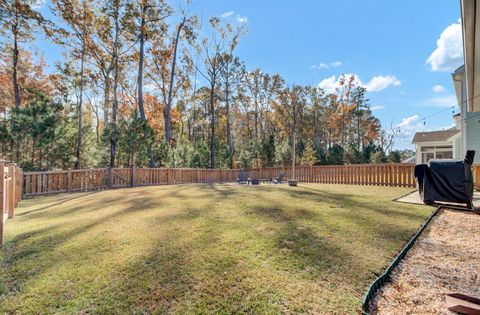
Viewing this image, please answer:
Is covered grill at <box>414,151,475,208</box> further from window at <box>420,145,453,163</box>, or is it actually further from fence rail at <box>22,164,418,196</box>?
window at <box>420,145,453,163</box>

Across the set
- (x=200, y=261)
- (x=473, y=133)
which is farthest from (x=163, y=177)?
(x=473, y=133)

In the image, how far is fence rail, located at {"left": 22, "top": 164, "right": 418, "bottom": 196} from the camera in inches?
396

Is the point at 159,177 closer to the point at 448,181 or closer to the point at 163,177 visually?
the point at 163,177

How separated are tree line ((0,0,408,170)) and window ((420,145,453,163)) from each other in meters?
5.08

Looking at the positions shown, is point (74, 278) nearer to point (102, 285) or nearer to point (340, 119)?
point (102, 285)

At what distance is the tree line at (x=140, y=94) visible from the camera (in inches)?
489

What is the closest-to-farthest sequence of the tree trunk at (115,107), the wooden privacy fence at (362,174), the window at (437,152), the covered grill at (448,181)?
the covered grill at (448,181)
the wooden privacy fence at (362,174)
the tree trunk at (115,107)
the window at (437,152)

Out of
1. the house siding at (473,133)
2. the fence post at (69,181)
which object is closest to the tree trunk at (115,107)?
the fence post at (69,181)

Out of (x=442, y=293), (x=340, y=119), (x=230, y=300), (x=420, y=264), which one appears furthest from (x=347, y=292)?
(x=340, y=119)

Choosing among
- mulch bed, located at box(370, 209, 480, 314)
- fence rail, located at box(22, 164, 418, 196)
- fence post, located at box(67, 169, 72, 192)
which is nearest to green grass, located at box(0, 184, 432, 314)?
mulch bed, located at box(370, 209, 480, 314)

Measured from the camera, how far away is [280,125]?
31.9 m

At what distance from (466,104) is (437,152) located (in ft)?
31.1

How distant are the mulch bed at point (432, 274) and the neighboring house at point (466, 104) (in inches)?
140

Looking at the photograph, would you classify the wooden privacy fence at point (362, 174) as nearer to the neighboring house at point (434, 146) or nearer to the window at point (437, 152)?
the neighboring house at point (434, 146)
